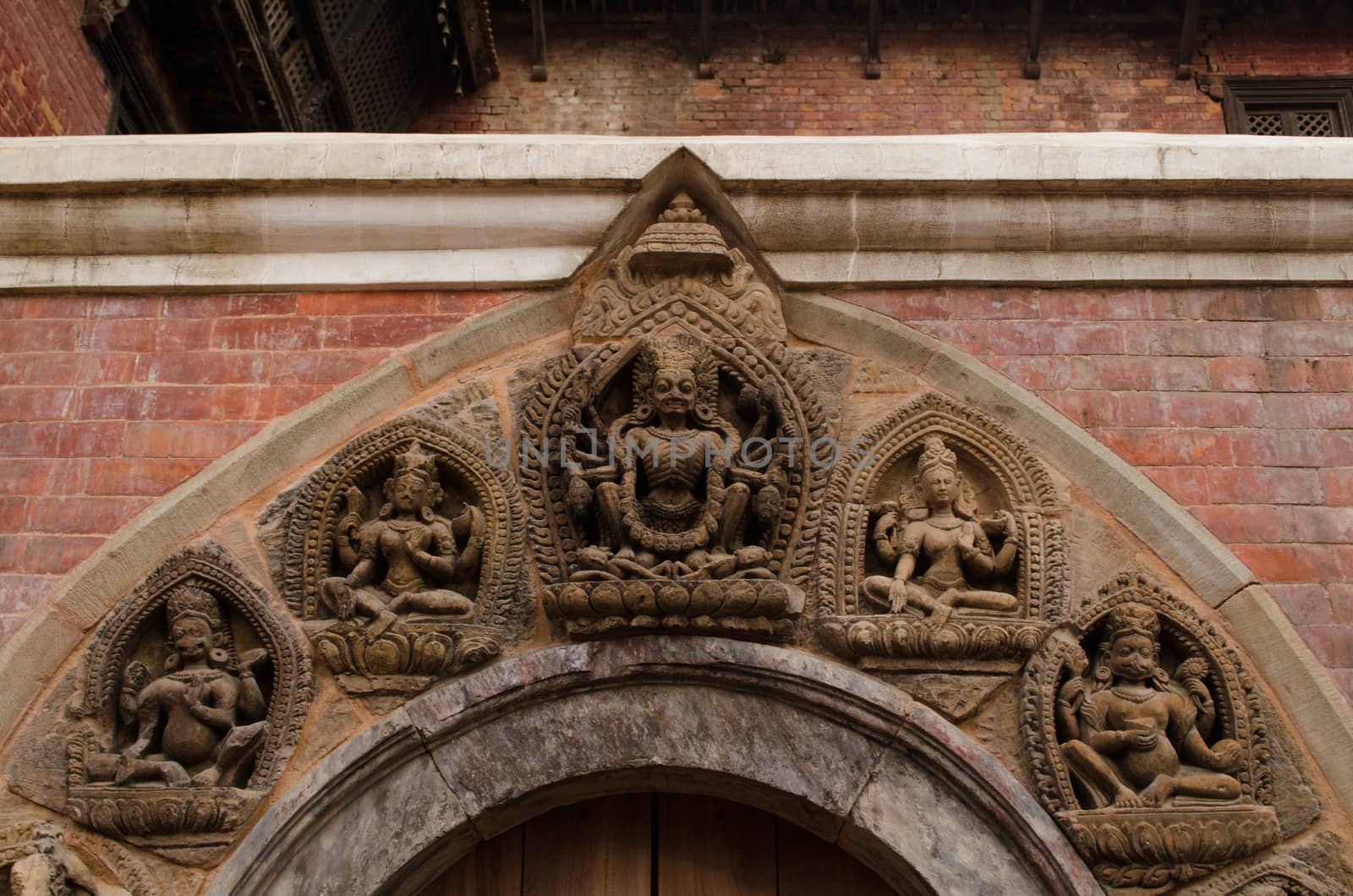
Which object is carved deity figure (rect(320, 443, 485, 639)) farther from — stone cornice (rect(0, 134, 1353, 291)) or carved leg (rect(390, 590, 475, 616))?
stone cornice (rect(0, 134, 1353, 291))

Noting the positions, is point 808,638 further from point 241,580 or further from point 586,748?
point 241,580

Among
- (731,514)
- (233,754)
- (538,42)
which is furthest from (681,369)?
(538,42)

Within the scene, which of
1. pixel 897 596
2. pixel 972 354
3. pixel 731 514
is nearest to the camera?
pixel 897 596

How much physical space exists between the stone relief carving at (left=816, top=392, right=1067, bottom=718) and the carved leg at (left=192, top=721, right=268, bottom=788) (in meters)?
1.45

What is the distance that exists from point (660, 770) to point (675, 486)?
29.4 inches

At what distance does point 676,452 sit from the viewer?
12.0ft

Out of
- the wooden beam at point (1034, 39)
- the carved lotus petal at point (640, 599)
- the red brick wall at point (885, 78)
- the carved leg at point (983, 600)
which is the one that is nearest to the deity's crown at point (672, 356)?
the carved lotus petal at point (640, 599)

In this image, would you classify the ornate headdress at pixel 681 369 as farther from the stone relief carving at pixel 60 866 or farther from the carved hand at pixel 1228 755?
the stone relief carving at pixel 60 866

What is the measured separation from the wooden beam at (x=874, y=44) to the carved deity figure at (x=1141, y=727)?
444cm

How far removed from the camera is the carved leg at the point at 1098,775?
10.7 feet

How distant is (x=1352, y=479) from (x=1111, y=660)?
0.88 m

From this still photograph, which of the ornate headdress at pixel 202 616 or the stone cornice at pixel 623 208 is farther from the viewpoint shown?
the stone cornice at pixel 623 208

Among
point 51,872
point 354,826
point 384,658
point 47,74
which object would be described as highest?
point 47,74

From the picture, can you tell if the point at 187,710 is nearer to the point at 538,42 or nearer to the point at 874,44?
the point at 538,42
